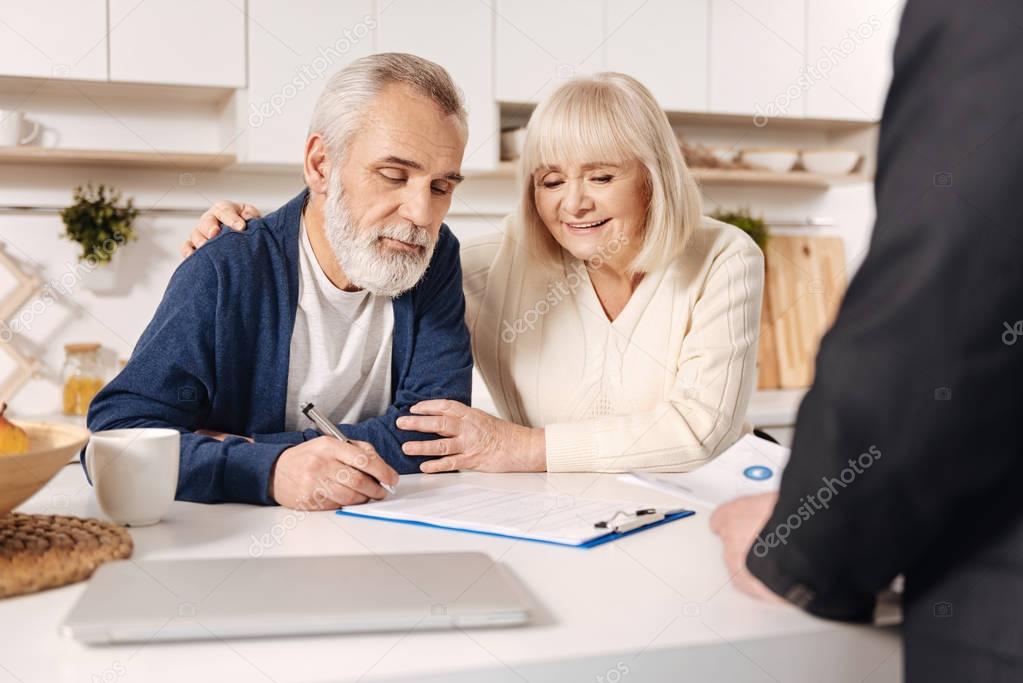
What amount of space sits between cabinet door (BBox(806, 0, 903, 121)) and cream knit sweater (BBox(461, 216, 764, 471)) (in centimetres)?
163

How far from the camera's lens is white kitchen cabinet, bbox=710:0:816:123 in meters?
3.11

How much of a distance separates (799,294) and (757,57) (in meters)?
0.86

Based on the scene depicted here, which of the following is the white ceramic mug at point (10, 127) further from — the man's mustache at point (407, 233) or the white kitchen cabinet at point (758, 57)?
the white kitchen cabinet at point (758, 57)

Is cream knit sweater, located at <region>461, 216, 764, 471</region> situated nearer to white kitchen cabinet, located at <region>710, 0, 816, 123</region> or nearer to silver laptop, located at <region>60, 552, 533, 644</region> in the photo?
silver laptop, located at <region>60, 552, 533, 644</region>

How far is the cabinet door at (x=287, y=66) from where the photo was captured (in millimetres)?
2605

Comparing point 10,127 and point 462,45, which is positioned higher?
point 462,45

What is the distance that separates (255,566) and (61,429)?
258 millimetres

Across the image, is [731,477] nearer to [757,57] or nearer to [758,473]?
[758,473]

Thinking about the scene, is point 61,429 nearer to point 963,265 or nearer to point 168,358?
point 168,358

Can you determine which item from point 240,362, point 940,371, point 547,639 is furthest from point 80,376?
point 940,371

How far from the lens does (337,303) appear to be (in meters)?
1.59

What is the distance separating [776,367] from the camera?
11.2ft

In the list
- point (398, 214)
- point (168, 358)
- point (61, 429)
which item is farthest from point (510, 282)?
point (61, 429)

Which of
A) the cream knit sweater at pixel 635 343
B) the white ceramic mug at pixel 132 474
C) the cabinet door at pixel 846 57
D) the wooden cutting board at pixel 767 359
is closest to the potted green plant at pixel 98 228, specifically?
the cream knit sweater at pixel 635 343
